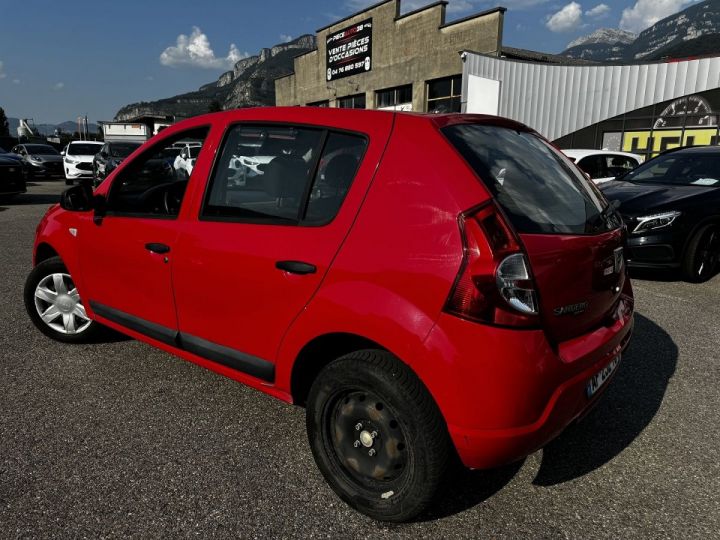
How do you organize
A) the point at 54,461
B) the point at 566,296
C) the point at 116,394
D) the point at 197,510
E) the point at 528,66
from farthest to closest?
the point at 528,66 < the point at 116,394 < the point at 54,461 < the point at 197,510 < the point at 566,296

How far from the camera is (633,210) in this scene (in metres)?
5.69

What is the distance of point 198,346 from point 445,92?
2704 centimetres

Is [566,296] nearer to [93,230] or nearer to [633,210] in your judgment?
[93,230]

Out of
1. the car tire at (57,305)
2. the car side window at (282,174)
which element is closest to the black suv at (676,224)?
the car side window at (282,174)

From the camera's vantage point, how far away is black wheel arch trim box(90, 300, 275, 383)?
2.41 m

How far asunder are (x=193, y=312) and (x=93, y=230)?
1.09 metres

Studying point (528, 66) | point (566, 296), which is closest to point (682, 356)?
point (566, 296)

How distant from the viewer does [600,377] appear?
214 centimetres

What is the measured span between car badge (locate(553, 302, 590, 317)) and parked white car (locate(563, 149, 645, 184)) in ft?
23.5

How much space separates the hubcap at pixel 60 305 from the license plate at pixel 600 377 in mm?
3299

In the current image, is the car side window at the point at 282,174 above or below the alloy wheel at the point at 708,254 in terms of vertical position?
above

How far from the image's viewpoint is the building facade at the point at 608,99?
1616cm

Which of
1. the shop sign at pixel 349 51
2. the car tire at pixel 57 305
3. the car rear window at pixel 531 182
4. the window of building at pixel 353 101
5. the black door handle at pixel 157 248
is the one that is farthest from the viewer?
the window of building at pixel 353 101

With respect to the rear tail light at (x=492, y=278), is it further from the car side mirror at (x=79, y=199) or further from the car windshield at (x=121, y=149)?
the car windshield at (x=121, y=149)
